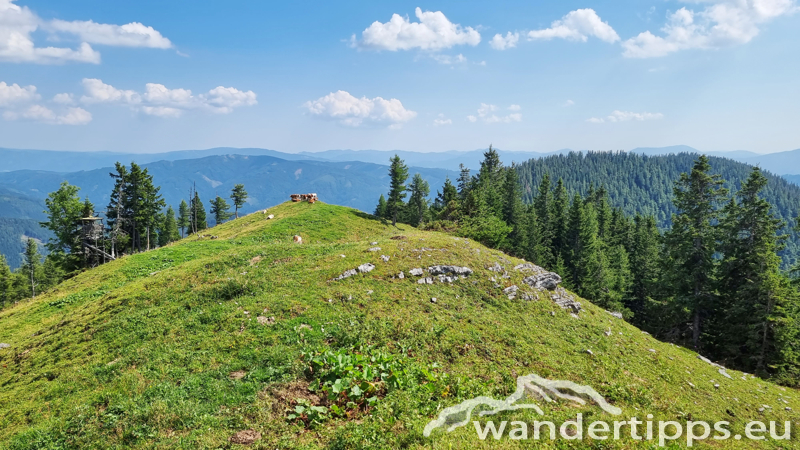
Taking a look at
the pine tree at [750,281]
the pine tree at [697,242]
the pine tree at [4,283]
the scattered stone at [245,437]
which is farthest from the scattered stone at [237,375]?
the pine tree at [4,283]

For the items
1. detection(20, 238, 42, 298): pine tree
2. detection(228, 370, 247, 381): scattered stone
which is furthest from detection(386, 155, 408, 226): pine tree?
detection(20, 238, 42, 298): pine tree

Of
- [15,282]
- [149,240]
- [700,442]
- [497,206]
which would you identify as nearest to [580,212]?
[497,206]

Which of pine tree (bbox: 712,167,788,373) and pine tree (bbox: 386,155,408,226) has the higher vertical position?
pine tree (bbox: 386,155,408,226)

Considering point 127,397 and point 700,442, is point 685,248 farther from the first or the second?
point 127,397

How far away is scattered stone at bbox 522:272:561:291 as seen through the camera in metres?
24.2

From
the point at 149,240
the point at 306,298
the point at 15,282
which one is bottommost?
the point at 15,282

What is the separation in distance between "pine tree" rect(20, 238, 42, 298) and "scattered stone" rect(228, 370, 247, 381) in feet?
271

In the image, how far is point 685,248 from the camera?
36.3m

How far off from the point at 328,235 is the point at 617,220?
5484 centimetres

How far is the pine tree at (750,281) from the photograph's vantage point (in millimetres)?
29031

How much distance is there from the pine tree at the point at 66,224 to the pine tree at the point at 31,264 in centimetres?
3333

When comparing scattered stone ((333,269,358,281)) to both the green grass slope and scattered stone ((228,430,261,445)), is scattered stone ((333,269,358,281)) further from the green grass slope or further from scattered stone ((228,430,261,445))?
scattered stone ((228,430,261,445))

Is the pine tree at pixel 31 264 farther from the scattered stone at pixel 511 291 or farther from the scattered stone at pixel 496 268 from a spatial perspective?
the scattered stone at pixel 511 291

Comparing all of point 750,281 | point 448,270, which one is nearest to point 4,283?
point 448,270
